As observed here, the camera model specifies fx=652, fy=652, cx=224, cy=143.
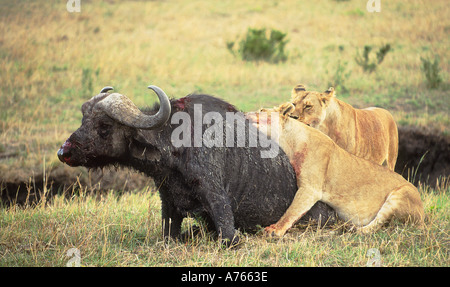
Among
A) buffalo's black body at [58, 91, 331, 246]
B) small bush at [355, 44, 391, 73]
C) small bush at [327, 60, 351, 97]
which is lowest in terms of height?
buffalo's black body at [58, 91, 331, 246]

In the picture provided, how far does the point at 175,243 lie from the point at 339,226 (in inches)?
69.5

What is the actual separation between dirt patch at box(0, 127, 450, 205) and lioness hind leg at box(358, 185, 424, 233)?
387 cm

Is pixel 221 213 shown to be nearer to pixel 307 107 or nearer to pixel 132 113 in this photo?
pixel 132 113

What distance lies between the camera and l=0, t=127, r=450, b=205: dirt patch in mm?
10992

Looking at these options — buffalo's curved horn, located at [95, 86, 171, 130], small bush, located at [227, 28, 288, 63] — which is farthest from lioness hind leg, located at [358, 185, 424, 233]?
small bush, located at [227, 28, 288, 63]

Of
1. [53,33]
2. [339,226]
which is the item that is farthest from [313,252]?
[53,33]

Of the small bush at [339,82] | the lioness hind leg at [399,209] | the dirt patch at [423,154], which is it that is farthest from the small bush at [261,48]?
the lioness hind leg at [399,209]

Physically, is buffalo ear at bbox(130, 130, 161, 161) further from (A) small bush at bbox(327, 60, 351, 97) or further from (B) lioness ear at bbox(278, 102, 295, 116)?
(A) small bush at bbox(327, 60, 351, 97)

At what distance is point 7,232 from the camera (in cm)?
686

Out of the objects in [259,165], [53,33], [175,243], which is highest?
[53,33]

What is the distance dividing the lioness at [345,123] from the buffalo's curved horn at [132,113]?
92.1 inches

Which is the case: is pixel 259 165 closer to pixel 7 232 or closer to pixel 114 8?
pixel 7 232

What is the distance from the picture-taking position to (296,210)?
22.3ft

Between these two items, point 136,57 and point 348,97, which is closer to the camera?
point 348,97
